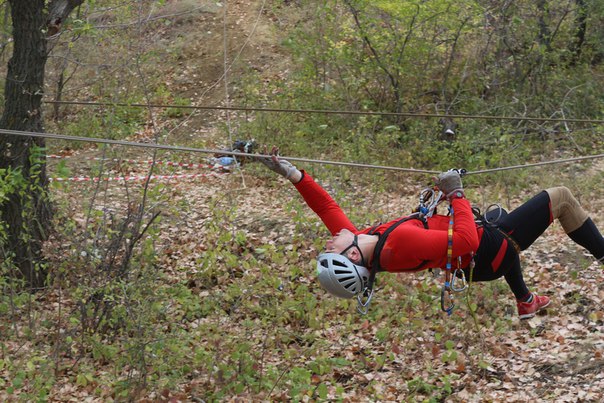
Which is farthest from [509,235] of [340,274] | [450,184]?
[340,274]

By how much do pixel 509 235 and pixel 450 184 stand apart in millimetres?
605

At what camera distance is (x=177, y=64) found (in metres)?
17.1

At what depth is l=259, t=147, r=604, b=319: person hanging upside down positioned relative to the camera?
445 cm

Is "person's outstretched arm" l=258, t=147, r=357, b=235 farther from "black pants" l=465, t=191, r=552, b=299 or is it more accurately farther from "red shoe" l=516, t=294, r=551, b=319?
"red shoe" l=516, t=294, r=551, b=319

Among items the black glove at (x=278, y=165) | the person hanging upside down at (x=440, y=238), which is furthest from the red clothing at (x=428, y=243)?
the black glove at (x=278, y=165)

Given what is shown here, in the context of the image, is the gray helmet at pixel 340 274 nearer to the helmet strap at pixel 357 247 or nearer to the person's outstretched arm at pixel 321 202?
the helmet strap at pixel 357 247

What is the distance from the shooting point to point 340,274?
4.41 metres

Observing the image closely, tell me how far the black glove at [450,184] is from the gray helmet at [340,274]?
70 centimetres

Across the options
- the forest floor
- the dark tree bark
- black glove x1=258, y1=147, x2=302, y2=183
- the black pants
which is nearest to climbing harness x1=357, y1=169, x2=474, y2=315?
the black pants

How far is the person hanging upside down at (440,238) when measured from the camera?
4449mm

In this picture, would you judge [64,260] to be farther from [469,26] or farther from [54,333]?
[469,26]

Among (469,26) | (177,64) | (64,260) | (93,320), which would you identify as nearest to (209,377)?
(93,320)

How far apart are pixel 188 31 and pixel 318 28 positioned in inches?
231

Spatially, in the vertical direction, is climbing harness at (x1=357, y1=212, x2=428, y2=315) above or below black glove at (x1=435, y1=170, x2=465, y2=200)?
below
